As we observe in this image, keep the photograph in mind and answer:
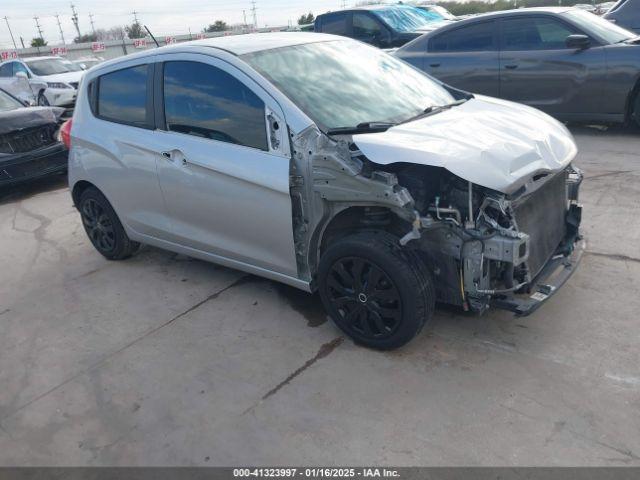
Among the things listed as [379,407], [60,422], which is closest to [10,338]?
[60,422]

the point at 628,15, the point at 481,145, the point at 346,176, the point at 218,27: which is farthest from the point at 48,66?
the point at 218,27

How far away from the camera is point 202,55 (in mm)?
3871

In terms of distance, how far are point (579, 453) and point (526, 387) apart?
0.49 metres

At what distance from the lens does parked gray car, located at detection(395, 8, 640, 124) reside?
7.04 metres

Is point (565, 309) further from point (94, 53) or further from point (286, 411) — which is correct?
point (94, 53)

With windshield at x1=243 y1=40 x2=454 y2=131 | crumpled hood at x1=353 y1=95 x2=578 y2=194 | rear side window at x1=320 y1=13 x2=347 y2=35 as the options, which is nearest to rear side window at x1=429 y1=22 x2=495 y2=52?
rear side window at x1=320 y1=13 x2=347 y2=35

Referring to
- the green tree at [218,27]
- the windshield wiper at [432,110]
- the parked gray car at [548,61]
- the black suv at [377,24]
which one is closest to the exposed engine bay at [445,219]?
the windshield wiper at [432,110]

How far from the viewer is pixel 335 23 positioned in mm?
12000

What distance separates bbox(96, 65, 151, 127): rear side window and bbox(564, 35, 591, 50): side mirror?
5387mm

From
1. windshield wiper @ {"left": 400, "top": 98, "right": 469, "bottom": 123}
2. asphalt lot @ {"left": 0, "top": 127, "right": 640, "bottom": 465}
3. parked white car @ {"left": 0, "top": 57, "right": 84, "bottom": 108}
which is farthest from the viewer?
parked white car @ {"left": 0, "top": 57, "right": 84, "bottom": 108}

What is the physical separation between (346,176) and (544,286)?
50.6 inches

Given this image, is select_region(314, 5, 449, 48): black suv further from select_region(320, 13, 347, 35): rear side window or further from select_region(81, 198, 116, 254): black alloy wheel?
select_region(81, 198, 116, 254): black alloy wheel

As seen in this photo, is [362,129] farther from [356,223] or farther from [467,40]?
[467,40]

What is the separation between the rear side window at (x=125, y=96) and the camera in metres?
4.30
